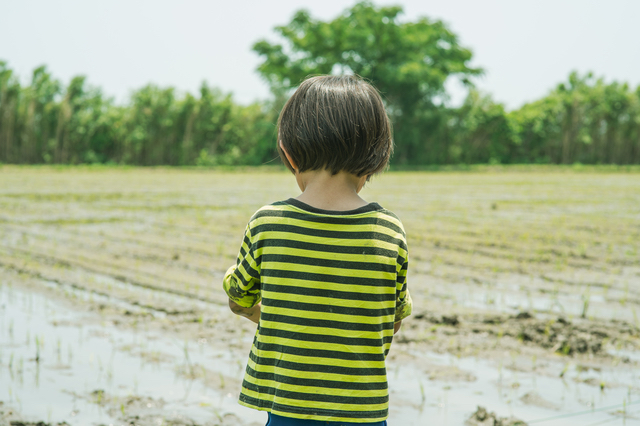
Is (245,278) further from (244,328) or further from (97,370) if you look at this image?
(244,328)

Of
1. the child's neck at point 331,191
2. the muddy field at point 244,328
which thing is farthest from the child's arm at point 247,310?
the muddy field at point 244,328

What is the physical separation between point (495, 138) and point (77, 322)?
119ft

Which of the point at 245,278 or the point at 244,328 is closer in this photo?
the point at 245,278

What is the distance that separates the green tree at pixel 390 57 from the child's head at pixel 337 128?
30026 millimetres

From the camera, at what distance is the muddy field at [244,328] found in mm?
2648

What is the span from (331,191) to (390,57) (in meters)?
32.4

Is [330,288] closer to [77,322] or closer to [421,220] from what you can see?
[77,322]

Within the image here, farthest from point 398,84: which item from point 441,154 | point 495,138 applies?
point 495,138

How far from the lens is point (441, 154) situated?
3525cm

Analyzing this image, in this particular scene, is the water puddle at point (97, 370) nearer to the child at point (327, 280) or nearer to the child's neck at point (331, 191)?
the child at point (327, 280)

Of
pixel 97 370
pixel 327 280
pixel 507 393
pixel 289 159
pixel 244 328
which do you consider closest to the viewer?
pixel 327 280

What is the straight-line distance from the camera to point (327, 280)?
3.95 feet

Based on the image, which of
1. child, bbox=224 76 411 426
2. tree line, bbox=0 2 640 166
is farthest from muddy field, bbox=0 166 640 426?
tree line, bbox=0 2 640 166

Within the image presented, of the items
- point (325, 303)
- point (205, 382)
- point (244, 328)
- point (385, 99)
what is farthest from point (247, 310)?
point (385, 99)
